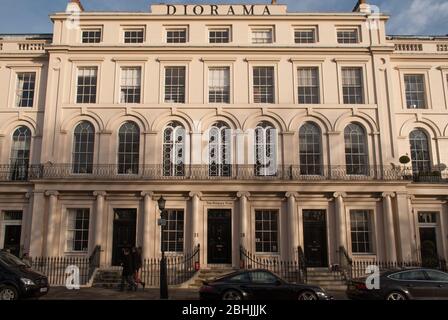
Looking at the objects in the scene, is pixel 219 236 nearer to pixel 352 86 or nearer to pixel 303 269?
pixel 303 269

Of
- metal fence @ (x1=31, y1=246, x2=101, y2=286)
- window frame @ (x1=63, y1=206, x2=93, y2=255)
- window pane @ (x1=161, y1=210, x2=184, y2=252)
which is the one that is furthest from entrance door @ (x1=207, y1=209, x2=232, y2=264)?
window frame @ (x1=63, y1=206, x2=93, y2=255)

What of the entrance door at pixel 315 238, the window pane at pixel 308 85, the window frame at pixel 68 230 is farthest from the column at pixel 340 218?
the window frame at pixel 68 230

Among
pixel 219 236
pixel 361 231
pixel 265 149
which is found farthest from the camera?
pixel 265 149

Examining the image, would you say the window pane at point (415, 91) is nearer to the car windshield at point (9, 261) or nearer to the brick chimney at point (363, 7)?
the brick chimney at point (363, 7)

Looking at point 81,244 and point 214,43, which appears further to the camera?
point 214,43

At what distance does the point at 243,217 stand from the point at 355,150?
736 centimetres

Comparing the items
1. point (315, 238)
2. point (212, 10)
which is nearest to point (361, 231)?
point (315, 238)

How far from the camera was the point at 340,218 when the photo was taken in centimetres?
2161

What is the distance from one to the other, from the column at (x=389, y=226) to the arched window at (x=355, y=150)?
5.96ft

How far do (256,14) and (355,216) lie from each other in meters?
12.9
